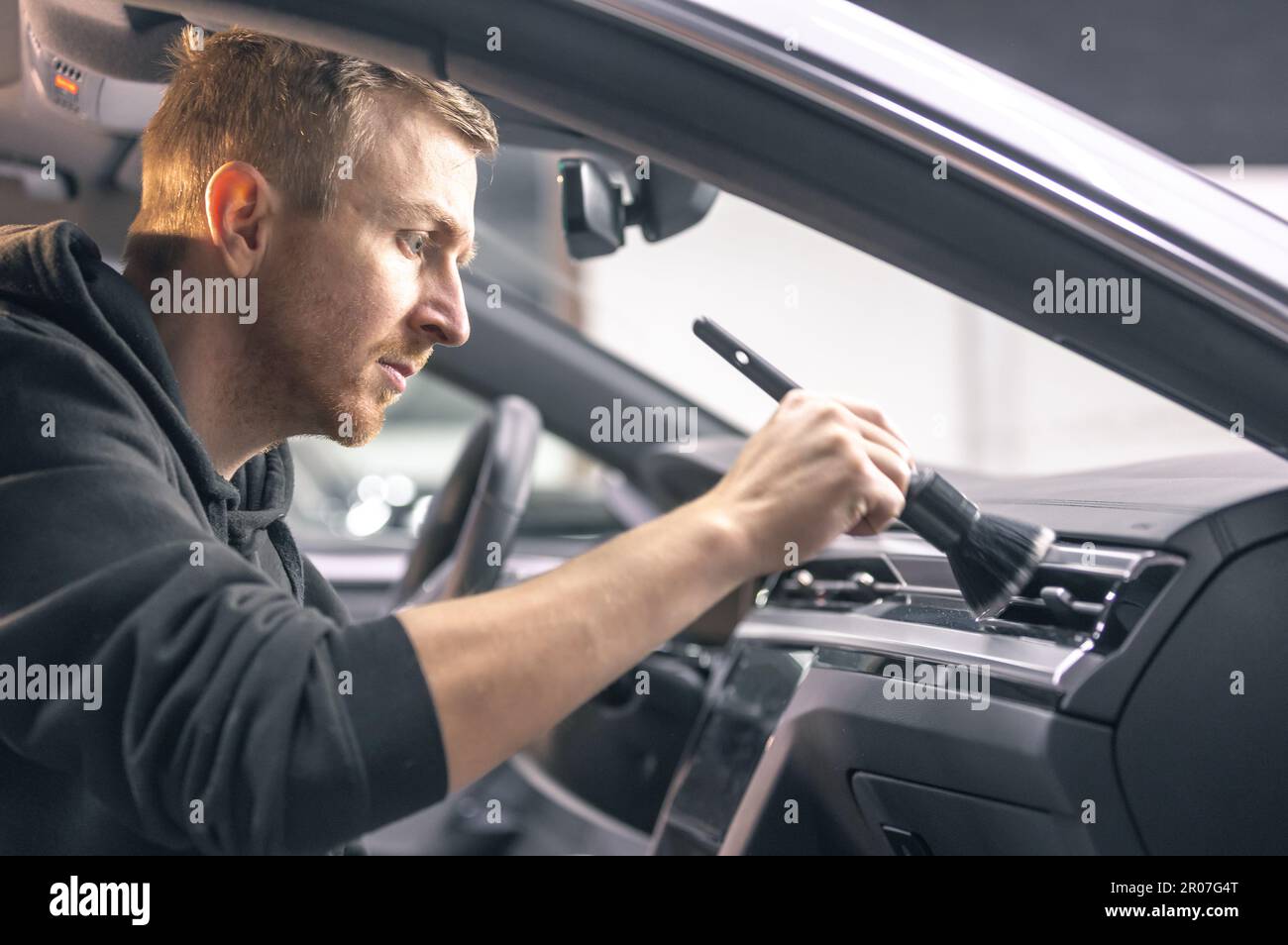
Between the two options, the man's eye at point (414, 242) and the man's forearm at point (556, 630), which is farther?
the man's eye at point (414, 242)

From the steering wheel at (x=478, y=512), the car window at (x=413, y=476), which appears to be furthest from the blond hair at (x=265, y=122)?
the steering wheel at (x=478, y=512)

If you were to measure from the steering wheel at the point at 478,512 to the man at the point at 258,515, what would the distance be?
79 centimetres

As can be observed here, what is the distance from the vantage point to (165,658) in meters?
0.68

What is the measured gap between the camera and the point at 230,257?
3.15ft

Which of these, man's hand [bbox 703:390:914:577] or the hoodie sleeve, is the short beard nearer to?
the hoodie sleeve

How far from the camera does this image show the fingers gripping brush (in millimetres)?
932

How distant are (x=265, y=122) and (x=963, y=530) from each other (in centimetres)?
65

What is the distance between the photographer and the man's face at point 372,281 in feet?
3.04

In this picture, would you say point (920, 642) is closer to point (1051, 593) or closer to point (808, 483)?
point (1051, 593)

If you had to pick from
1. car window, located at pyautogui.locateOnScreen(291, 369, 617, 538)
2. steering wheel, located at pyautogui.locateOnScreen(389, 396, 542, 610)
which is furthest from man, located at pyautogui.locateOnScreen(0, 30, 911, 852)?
steering wheel, located at pyautogui.locateOnScreen(389, 396, 542, 610)

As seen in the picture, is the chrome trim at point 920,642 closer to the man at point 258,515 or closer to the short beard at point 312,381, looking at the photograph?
the man at point 258,515

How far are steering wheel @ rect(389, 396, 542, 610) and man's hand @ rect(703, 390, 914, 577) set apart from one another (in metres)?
1.07
